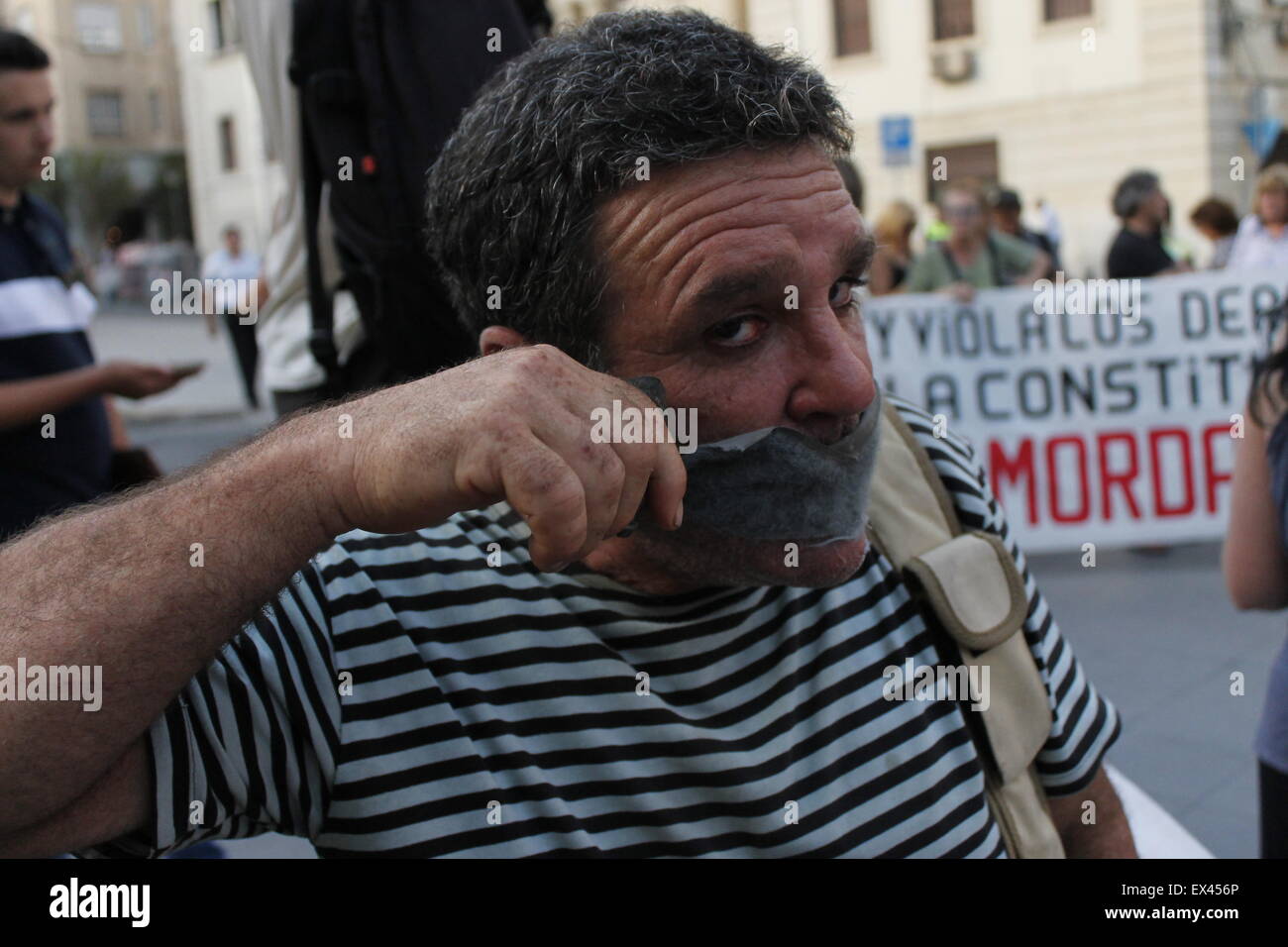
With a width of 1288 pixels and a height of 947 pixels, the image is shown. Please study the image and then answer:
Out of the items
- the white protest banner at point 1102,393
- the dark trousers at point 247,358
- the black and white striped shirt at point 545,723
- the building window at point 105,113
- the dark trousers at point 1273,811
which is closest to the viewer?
the black and white striped shirt at point 545,723

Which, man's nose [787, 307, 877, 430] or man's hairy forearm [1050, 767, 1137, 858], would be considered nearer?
man's nose [787, 307, 877, 430]

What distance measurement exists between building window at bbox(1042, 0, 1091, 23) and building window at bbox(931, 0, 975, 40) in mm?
1435

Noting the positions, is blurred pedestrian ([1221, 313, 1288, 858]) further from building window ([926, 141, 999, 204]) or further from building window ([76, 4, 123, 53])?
building window ([76, 4, 123, 53])

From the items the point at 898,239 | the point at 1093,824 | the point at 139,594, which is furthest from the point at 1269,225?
the point at 139,594

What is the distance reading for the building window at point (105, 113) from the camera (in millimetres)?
49562

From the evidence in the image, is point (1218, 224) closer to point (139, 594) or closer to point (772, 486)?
point (772, 486)

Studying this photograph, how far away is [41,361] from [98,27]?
49124 millimetres

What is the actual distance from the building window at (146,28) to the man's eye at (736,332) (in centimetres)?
4953

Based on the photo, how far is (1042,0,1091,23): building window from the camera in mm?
20984

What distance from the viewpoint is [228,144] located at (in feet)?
129

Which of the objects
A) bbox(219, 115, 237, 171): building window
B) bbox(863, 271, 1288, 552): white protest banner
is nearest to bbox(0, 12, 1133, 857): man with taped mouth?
bbox(863, 271, 1288, 552): white protest banner

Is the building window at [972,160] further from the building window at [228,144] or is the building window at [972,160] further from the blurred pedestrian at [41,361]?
the building window at [228,144]

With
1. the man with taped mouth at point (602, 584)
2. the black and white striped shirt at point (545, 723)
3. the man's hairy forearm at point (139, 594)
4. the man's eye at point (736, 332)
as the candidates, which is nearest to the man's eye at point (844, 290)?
the man with taped mouth at point (602, 584)
